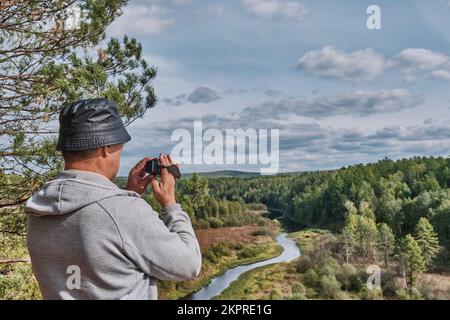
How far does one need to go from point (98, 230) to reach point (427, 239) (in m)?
19.7

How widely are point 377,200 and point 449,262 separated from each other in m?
4.07

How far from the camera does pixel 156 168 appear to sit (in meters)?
0.88

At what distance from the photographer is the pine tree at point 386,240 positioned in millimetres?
18359

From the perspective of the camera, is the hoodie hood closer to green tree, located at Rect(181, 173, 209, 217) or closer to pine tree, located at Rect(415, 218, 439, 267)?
green tree, located at Rect(181, 173, 209, 217)

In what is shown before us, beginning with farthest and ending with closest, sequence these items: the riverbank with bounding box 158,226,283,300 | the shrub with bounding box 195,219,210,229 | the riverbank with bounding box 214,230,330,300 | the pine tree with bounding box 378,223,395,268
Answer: the pine tree with bounding box 378,223,395,268, the riverbank with bounding box 214,230,330,300, the riverbank with bounding box 158,226,283,300, the shrub with bounding box 195,219,210,229

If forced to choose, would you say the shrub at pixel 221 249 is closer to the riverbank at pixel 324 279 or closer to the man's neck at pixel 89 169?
the riverbank at pixel 324 279

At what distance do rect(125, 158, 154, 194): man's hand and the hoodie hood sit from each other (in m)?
0.18

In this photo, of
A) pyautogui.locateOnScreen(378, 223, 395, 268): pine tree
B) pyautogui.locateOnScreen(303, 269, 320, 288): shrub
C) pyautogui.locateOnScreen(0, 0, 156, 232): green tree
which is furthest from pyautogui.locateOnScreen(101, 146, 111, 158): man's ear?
pyautogui.locateOnScreen(378, 223, 395, 268): pine tree

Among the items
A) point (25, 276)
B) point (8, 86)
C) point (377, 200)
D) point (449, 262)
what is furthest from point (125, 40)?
point (449, 262)

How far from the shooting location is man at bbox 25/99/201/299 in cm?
68

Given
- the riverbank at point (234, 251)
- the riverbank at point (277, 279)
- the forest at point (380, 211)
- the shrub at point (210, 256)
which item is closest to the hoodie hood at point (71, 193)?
the riverbank at point (234, 251)

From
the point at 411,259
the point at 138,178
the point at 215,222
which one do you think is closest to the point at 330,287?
the point at 411,259

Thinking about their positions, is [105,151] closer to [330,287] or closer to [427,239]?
[330,287]
